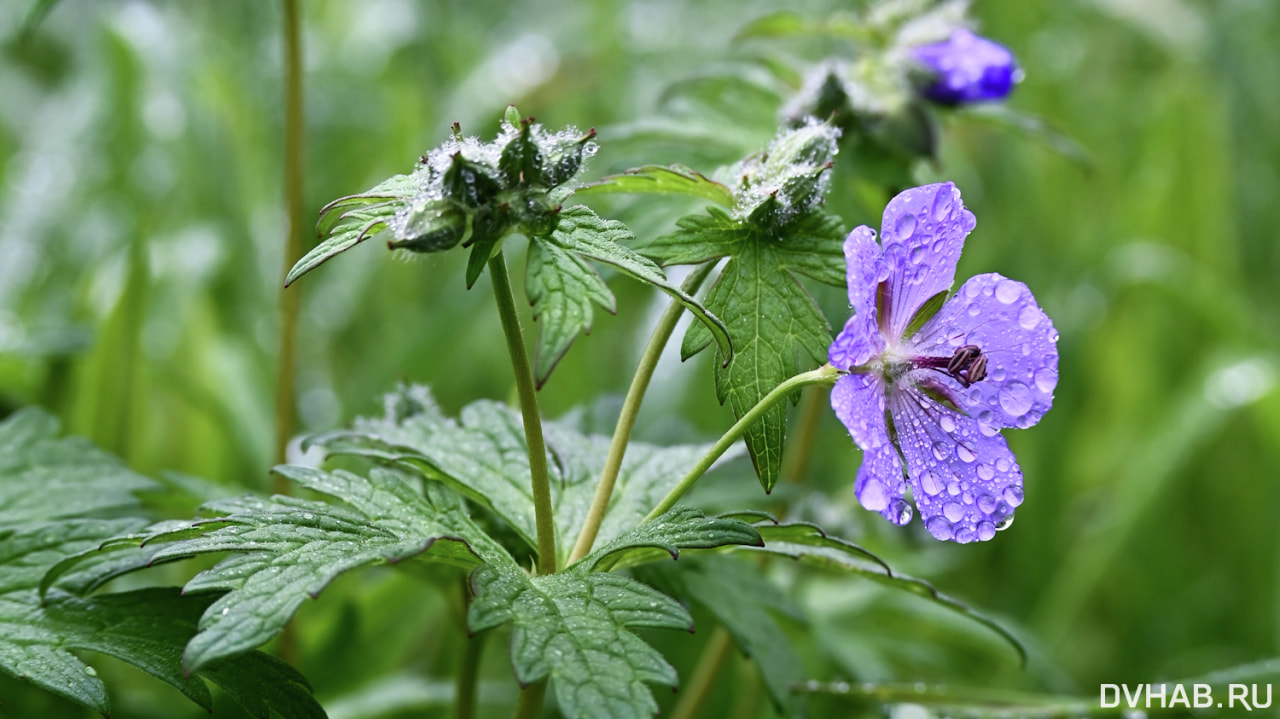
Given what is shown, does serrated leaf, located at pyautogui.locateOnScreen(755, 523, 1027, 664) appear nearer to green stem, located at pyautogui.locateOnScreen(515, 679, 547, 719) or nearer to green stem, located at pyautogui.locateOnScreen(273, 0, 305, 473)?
green stem, located at pyautogui.locateOnScreen(515, 679, 547, 719)

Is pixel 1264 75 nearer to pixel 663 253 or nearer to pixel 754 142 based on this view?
pixel 754 142

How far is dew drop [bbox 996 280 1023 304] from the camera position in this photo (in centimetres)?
101

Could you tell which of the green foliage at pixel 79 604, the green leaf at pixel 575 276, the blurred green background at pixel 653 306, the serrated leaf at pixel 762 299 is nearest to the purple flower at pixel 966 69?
the blurred green background at pixel 653 306

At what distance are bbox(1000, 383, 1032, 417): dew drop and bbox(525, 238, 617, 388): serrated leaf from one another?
1.30ft

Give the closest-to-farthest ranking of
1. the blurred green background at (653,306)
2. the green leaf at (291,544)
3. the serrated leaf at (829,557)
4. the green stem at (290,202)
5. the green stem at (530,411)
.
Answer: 1. the green leaf at (291,544)
2. the green stem at (530,411)
3. the serrated leaf at (829,557)
4. the green stem at (290,202)
5. the blurred green background at (653,306)

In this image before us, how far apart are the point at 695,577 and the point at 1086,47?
379 centimetres

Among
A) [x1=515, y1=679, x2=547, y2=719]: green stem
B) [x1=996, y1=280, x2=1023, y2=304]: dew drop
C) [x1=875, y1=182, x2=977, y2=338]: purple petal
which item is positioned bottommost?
[x1=515, y1=679, x2=547, y2=719]: green stem

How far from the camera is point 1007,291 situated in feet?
3.34

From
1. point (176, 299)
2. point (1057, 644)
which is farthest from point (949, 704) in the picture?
point (176, 299)

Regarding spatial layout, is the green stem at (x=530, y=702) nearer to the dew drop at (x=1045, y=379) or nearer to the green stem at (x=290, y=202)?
the dew drop at (x=1045, y=379)

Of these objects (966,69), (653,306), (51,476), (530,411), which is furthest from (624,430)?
(653,306)

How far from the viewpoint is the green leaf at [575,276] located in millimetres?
861

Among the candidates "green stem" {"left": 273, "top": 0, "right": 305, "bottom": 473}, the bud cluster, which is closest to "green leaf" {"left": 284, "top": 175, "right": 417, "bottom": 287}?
the bud cluster

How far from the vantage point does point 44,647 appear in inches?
41.8
